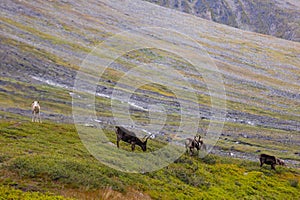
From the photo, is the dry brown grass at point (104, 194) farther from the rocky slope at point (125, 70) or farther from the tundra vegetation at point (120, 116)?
the rocky slope at point (125, 70)

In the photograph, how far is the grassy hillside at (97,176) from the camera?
17438 mm

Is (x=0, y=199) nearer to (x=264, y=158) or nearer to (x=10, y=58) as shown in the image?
(x=264, y=158)

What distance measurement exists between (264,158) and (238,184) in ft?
19.3

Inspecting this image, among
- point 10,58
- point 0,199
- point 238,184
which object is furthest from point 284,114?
point 0,199

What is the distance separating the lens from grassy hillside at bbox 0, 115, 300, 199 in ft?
57.2

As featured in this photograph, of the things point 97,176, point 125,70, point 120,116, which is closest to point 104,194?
point 97,176

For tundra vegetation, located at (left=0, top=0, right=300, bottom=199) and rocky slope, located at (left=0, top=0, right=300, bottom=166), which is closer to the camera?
A: tundra vegetation, located at (left=0, top=0, right=300, bottom=199)

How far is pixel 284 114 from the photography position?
315 ft

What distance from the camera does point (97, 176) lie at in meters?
19.2

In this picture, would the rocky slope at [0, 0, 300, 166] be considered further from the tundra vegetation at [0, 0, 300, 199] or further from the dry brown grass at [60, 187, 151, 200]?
the dry brown grass at [60, 187, 151, 200]

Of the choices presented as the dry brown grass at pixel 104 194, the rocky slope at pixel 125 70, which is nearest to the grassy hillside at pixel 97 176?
the dry brown grass at pixel 104 194

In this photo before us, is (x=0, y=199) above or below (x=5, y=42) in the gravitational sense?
below

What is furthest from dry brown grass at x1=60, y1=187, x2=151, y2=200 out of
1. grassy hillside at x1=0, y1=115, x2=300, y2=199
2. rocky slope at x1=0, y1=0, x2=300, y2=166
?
rocky slope at x1=0, y1=0, x2=300, y2=166

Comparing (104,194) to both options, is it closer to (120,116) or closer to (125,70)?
(120,116)
